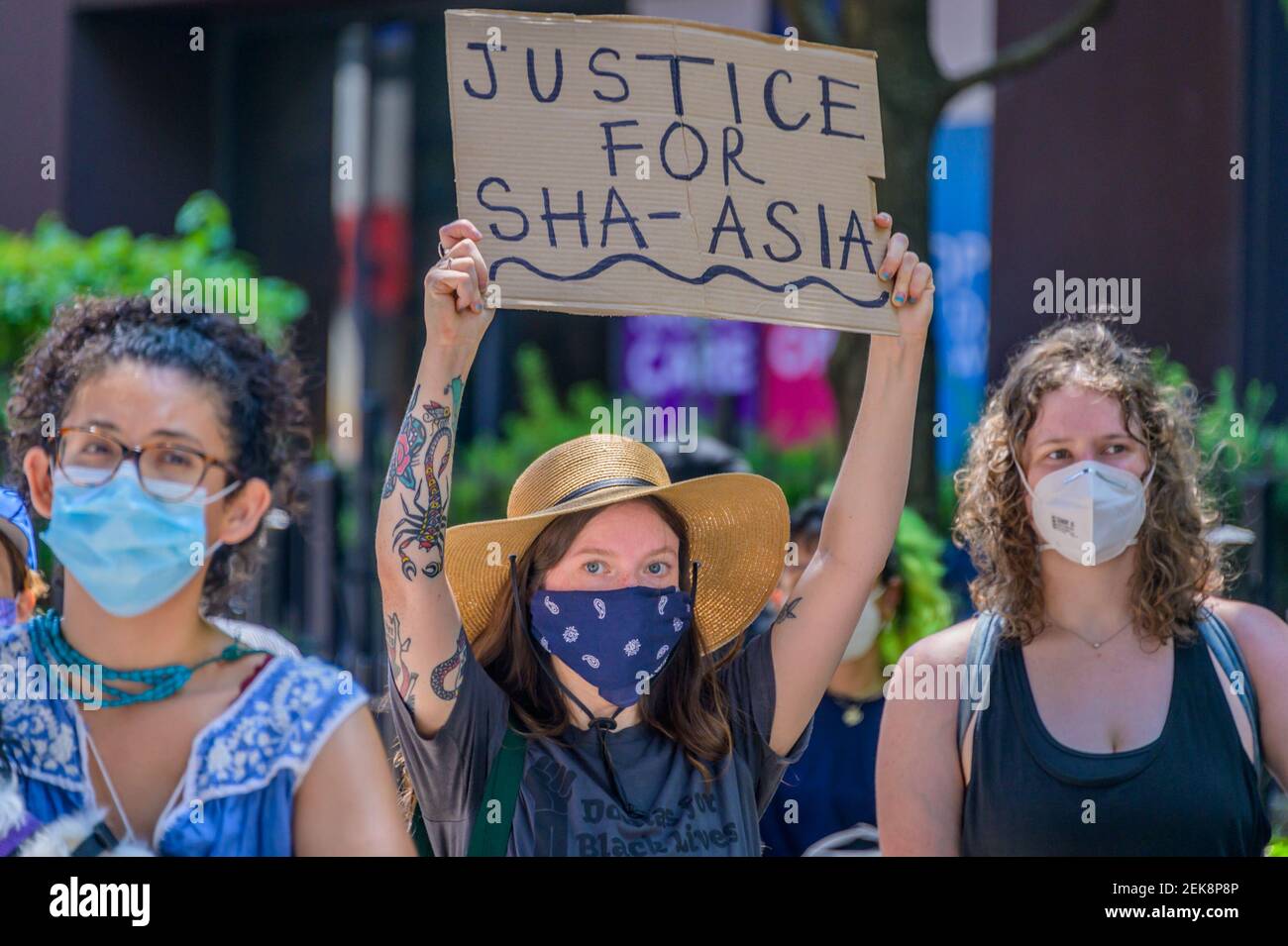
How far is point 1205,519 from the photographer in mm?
3324

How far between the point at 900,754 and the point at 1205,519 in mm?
837

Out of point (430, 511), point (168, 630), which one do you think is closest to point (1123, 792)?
point (430, 511)

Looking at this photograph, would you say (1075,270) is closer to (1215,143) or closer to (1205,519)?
(1215,143)

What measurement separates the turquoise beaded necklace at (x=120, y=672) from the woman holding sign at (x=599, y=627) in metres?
0.30

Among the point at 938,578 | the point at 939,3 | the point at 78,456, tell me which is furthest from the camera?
the point at 939,3

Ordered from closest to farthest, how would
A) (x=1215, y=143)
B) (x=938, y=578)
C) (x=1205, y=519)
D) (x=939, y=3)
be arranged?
1. (x=1205, y=519)
2. (x=938, y=578)
3. (x=1215, y=143)
4. (x=939, y=3)

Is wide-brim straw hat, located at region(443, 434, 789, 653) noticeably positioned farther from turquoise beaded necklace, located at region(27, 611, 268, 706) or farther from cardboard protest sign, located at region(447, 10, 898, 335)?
turquoise beaded necklace, located at region(27, 611, 268, 706)

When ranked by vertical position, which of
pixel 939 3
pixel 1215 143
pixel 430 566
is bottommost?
pixel 430 566

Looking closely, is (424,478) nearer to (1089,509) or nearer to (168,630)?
(168,630)

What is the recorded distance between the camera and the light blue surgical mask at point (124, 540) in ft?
9.03

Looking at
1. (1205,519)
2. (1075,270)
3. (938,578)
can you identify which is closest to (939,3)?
(1075,270)

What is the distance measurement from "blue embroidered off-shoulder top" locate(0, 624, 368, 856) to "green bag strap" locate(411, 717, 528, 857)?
0.91ft

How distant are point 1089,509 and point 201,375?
1709 millimetres

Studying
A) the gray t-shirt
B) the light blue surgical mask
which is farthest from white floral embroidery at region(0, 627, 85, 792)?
the gray t-shirt
